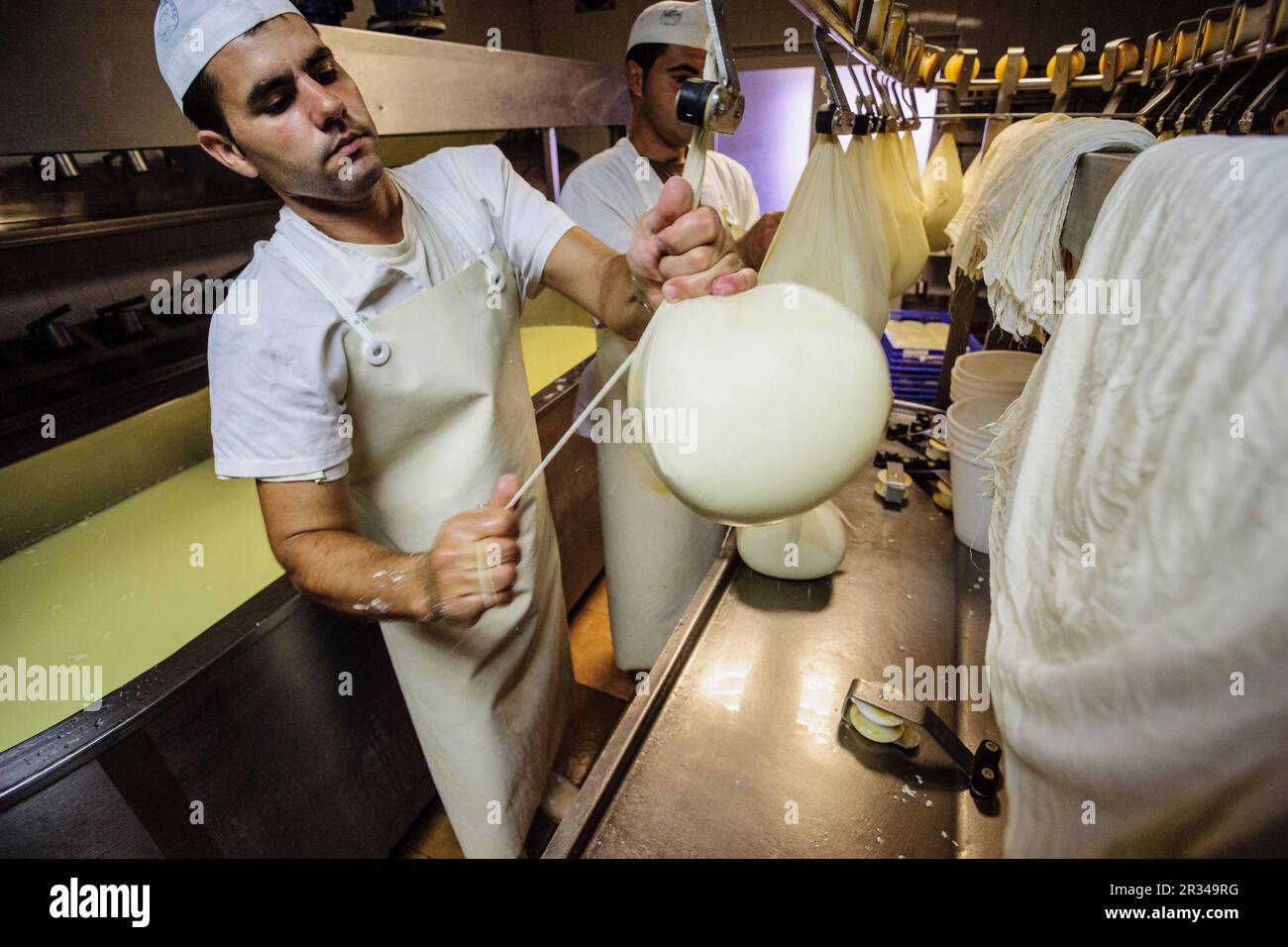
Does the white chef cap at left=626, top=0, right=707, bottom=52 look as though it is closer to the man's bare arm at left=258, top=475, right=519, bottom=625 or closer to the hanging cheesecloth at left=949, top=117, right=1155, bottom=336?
the hanging cheesecloth at left=949, top=117, right=1155, bottom=336

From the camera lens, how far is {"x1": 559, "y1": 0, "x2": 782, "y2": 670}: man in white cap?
5.39 feet

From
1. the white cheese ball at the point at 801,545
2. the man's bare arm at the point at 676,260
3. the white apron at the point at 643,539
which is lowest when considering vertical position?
the white apron at the point at 643,539

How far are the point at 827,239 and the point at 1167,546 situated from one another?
2.34 ft

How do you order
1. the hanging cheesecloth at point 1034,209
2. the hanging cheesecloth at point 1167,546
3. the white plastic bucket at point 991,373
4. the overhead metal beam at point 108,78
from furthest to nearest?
the white plastic bucket at point 991,373 < the overhead metal beam at point 108,78 < the hanging cheesecloth at point 1034,209 < the hanging cheesecloth at point 1167,546

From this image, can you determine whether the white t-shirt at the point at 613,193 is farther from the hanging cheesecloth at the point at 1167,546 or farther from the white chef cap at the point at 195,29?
the hanging cheesecloth at the point at 1167,546

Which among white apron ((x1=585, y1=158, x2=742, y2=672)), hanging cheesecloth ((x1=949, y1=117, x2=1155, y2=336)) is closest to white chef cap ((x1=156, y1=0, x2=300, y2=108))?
white apron ((x1=585, y1=158, x2=742, y2=672))

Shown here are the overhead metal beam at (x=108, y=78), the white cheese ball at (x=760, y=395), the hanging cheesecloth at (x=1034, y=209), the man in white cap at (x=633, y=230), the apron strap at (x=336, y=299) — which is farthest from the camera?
the man in white cap at (x=633, y=230)

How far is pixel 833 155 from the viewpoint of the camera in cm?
94

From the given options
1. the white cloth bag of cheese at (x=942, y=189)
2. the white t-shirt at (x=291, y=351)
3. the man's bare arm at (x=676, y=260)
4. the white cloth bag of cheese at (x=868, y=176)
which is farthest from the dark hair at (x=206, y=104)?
the white cloth bag of cheese at (x=942, y=189)

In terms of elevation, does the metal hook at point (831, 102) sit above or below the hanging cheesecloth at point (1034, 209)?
above

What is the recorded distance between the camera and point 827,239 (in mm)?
934

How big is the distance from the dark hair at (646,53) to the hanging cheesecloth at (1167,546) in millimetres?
1565

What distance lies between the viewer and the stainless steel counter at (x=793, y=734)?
0.84m

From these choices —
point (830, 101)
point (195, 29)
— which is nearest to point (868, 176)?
point (830, 101)
